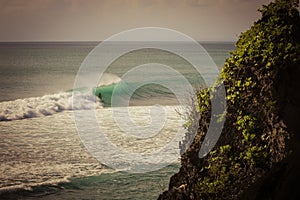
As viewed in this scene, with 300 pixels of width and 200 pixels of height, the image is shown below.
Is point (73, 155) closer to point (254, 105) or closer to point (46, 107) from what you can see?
point (254, 105)

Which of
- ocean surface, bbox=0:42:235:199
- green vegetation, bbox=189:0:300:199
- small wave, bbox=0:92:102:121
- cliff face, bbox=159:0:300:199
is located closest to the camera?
cliff face, bbox=159:0:300:199

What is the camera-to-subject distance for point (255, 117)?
6.55 m

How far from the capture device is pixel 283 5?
7094 mm

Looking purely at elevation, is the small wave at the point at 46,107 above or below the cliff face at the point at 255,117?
above

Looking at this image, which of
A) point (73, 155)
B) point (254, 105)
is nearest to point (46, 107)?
point (73, 155)

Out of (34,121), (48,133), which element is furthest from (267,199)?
(34,121)

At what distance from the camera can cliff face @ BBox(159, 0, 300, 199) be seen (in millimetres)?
6062

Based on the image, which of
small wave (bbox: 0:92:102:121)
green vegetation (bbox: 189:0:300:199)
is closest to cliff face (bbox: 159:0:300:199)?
green vegetation (bbox: 189:0:300:199)

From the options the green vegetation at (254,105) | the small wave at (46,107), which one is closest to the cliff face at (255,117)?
the green vegetation at (254,105)

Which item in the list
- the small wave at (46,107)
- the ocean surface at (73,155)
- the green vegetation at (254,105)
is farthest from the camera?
the small wave at (46,107)

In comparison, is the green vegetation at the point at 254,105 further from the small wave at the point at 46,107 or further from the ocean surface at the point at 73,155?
the small wave at the point at 46,107

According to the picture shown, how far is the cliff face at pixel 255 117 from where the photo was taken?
606 cm

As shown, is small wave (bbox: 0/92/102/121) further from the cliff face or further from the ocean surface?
the cliff face

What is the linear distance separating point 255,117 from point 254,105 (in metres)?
0.20
